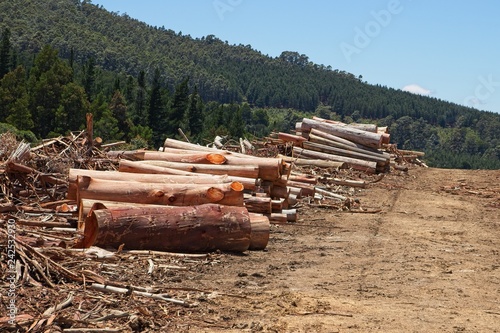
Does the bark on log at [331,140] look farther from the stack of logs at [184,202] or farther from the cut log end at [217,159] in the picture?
the cut log end at [217,159]

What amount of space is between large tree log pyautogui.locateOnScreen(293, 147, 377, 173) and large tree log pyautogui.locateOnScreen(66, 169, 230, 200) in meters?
9.05

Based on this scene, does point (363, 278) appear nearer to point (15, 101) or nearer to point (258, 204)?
point (258, 204)

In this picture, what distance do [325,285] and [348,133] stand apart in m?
12.9

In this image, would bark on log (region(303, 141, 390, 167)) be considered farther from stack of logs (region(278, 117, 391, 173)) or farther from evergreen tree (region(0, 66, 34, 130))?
evergreen tree (region(0, 66, 34, 130))

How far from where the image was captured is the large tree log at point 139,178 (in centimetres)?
1041

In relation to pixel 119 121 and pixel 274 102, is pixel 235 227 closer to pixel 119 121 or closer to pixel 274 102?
pixel 119 121

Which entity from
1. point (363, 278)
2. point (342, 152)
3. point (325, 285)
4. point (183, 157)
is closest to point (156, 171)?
point (183, 157)

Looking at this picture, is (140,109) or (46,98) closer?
(46,98)

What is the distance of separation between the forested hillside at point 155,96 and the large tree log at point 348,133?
742 inches

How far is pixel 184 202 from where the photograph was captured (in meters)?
9.80

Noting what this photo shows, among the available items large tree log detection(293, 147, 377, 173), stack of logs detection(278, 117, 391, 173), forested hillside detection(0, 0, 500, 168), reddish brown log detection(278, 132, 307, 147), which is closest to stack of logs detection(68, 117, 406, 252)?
large tree log detection(293, 147, 377, 173)

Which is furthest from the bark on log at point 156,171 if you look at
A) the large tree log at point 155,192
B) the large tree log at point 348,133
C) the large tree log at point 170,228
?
the large tree log at point 348,133

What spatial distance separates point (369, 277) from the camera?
836cm

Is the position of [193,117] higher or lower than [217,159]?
higher
